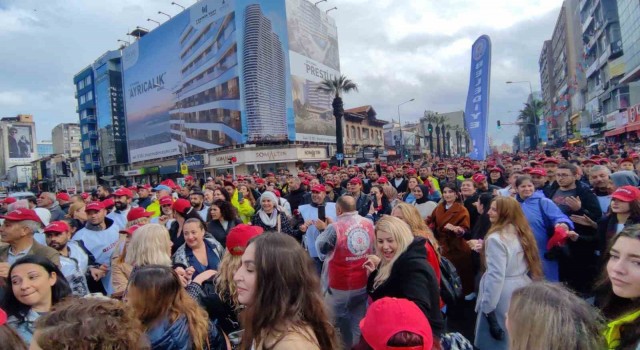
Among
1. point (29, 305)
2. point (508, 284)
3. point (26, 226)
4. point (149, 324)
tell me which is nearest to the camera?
point (149, 324)

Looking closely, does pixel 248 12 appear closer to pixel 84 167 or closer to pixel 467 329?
pixel 467 329

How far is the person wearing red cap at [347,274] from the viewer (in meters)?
4.09

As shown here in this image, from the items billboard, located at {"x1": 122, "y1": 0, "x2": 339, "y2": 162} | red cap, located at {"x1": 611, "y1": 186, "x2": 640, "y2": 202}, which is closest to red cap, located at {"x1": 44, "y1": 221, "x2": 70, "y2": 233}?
red cap, located at {"x1": 611, "y1": 186, "x2": 640, "y2": 202}

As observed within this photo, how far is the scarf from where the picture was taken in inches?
242

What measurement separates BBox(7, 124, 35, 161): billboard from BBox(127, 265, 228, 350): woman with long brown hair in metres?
132

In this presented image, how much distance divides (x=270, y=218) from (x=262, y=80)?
129 ft

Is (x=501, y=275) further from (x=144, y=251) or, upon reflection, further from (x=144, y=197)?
(x=144, y=197)

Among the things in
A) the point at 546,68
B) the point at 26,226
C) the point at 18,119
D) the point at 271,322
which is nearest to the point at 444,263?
the point at 271,322

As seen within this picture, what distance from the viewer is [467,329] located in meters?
4.92

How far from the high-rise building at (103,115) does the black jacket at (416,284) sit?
7207 cm

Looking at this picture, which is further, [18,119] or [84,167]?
[18,119]

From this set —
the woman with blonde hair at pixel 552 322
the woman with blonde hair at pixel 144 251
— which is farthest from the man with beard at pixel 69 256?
the woman with blonde hair at pixel 552 322

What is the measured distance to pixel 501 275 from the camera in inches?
131

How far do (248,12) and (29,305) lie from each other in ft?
151
